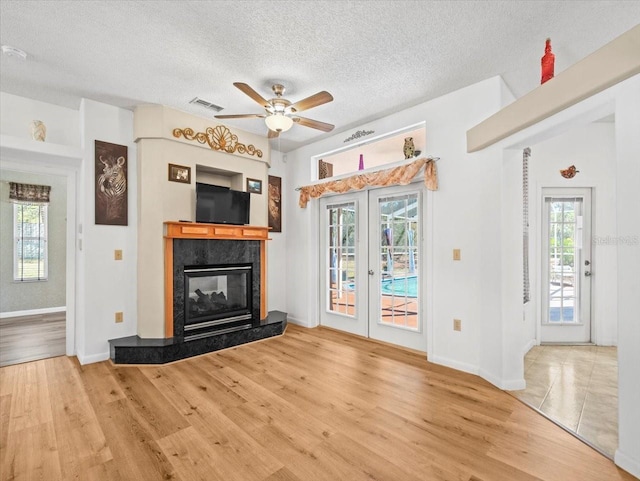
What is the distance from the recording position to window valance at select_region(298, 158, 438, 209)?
3.33 m

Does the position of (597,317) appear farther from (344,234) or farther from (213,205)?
(213,205)

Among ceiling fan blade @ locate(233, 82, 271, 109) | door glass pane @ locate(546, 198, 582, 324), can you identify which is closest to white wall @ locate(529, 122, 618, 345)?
door glass pane @ locate(546, 198, 582, 324)

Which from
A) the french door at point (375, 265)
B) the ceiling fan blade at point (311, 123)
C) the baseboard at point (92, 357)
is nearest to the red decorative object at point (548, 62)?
the french door at point (375, 265)

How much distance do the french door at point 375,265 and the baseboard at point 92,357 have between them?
2.83m

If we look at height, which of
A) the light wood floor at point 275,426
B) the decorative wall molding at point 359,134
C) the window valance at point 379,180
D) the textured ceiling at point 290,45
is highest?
→ the textured ceiling at point 290,45

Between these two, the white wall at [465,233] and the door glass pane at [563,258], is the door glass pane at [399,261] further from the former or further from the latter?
the door glass pane at [563,258]

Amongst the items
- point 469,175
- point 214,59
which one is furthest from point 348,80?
point 469,175

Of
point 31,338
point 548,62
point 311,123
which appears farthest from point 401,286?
point 31,338

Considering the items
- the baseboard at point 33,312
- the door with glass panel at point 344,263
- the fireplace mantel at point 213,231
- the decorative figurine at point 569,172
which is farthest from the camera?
the baseboard at point 33,312

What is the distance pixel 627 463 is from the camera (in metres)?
1.73

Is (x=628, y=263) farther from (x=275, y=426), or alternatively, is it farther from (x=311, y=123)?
(x=311, y=123)

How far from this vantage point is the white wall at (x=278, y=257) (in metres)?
5.02

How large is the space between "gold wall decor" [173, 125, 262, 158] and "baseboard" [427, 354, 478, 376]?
3.52 metres

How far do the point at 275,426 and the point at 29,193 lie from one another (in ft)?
20.7
